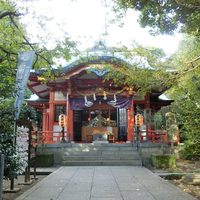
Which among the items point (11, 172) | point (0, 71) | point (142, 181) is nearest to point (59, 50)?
point (0, 71)

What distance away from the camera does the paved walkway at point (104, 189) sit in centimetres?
438

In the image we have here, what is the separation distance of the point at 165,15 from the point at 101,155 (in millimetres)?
6963

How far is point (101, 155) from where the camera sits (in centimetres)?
948

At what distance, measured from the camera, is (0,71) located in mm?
5105

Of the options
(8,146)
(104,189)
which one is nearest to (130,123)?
(104,189)

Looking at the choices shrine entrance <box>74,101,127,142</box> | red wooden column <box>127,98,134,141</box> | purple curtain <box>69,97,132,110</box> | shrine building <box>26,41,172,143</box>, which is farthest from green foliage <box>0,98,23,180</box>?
shrine entrance <box>74,101,127,142</box>

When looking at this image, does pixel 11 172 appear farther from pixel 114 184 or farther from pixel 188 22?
pixel 188 22

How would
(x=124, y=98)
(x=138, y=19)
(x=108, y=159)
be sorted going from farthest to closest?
(x=124, y=98), (x=108, y=159), (x=138, y=19)

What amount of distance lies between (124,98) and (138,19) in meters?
5.22

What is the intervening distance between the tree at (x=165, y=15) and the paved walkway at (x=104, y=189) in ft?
17.8

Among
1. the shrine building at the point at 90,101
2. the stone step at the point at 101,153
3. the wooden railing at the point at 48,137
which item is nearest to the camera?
the stone step at the point at 101,153

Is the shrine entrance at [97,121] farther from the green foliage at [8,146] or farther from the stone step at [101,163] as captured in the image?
the green foliage at [8,146]

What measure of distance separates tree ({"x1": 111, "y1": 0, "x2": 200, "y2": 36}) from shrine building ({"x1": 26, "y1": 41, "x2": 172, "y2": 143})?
2.93m

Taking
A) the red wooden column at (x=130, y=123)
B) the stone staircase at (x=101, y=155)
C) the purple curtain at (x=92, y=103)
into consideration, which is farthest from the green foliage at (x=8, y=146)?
the red wooden column at (x=130, y=123)
